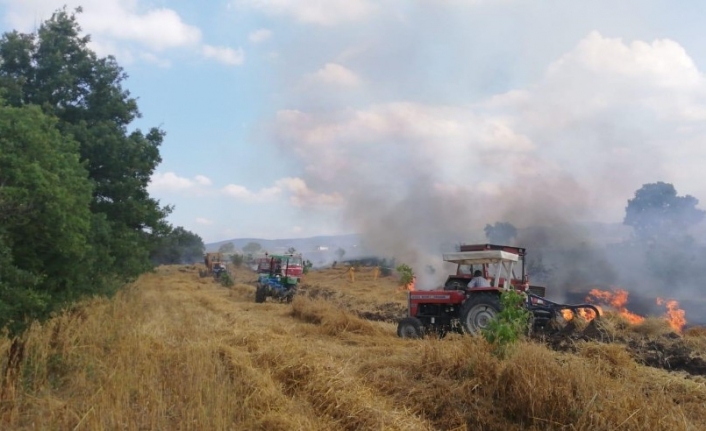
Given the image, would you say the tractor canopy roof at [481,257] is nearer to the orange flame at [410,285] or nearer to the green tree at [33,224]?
the green tree at [33,224]

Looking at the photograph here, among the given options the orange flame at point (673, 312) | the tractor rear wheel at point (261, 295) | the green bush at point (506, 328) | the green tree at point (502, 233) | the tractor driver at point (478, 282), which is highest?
the green tree at point (502, 233)

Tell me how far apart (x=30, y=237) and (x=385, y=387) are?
5.60 metres

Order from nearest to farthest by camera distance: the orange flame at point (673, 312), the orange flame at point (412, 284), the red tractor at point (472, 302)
Answer: the red tractor at point (472, 302), the orange flame at point (673, 312), the orange flame at point (412, 284)

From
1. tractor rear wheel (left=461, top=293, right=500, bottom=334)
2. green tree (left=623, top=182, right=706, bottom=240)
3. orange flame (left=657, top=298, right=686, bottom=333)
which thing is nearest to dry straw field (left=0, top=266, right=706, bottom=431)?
tractor rear wheel (left=461, top=293, right=500, bottom=334)

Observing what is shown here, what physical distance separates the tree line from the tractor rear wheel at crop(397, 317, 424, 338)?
6.87 m

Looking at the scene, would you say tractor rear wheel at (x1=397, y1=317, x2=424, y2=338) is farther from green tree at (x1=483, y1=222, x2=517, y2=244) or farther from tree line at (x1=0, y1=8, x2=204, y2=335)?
green tree at (x1=483, y1=222, x2=517, y2=244)

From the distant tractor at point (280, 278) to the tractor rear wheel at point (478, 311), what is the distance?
12.9 meters

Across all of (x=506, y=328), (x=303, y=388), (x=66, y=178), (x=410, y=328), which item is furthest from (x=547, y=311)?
(x=66, y=178)

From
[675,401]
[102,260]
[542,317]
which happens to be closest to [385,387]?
[675,401]

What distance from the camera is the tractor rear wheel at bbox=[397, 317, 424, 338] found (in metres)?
12.2

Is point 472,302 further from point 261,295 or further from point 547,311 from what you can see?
point 261,295

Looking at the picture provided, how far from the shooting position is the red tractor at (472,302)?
11.7 meters

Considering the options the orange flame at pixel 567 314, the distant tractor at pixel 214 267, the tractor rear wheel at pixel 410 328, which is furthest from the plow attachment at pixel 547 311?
the distant tractor at pixel 214 267

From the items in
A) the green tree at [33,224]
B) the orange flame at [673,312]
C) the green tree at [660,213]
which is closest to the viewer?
the green tree at [33,224]
